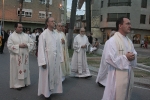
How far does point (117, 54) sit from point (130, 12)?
39.8m

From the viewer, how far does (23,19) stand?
42938 millimetres

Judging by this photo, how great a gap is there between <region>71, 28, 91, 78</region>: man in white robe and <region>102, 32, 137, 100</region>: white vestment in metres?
4.70

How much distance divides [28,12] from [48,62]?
130 feet

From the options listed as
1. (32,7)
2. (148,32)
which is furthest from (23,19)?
(148,32)

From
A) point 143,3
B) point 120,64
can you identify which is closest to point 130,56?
point 120,64

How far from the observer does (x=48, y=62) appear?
5.84 meters

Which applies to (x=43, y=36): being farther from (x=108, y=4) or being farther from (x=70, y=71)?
(x=108, y=4)

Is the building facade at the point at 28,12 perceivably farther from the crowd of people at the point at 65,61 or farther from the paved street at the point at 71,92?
the paved street at the point at 71,92

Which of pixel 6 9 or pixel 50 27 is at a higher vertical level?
pixel 6 9

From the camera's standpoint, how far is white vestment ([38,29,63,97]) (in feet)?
18.9

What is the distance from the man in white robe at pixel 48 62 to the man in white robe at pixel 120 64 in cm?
196

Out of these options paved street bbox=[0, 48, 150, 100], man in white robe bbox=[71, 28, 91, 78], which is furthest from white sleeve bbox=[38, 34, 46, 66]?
man in white robe bbox=[71, 28, 91, 78]

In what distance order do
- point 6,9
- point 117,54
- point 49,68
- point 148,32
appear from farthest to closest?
1. point 148,32
2. point 6,9
3. point 49,68
4. point 117,54

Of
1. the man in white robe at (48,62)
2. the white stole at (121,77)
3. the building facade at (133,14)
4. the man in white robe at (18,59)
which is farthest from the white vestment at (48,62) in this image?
the building facade at (133,14)
